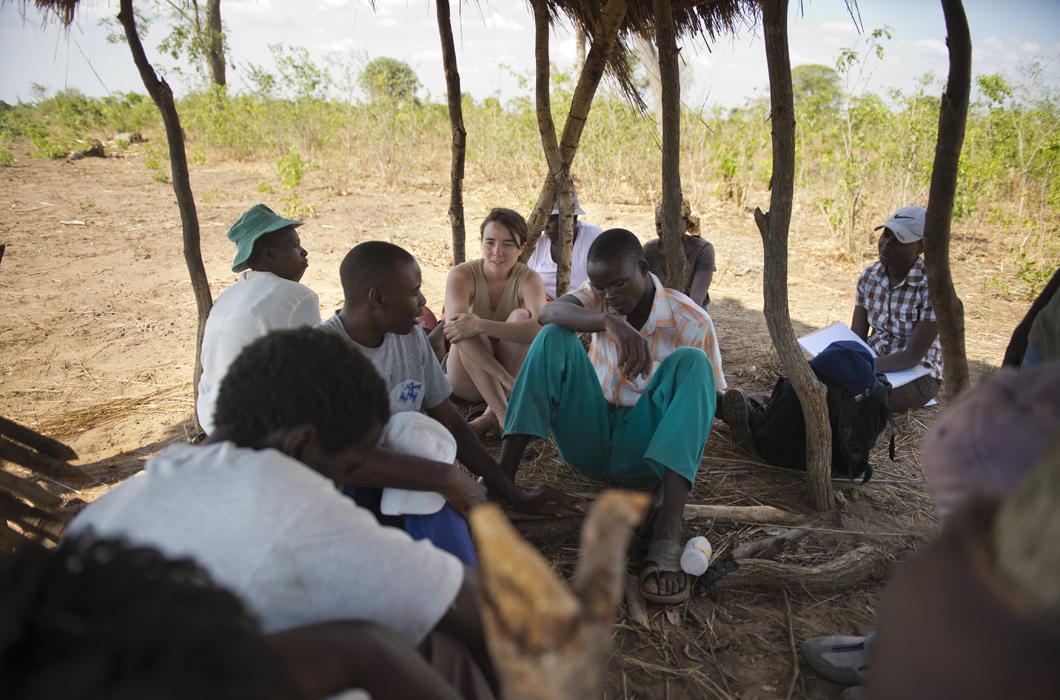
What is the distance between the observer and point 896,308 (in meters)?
3.76

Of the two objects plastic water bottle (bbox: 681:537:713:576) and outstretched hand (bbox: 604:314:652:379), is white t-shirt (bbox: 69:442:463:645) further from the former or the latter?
outstretched hand (bbox: 604:314:652:379)

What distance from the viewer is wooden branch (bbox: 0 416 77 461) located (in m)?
2.17

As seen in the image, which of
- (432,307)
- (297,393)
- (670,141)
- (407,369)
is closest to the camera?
(297,393)

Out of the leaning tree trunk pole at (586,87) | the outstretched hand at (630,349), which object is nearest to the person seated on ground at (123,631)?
the outstretched hand at (630,349)

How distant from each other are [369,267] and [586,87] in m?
1.87

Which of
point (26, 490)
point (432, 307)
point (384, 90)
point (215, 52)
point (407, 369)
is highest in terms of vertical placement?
point (215, 52)

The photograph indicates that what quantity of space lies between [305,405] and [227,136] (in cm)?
1258

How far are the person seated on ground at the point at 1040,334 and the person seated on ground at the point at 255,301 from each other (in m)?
2.30

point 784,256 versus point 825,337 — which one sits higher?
point 784,256

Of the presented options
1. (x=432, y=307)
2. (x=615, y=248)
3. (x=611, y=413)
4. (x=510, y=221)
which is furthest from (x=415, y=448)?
(x=432, y=307)

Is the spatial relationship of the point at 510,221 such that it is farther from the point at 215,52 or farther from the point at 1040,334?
the point at 215,52

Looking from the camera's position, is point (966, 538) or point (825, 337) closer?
point (966, 538)

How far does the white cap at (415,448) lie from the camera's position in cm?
183

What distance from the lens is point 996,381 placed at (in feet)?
3.23
